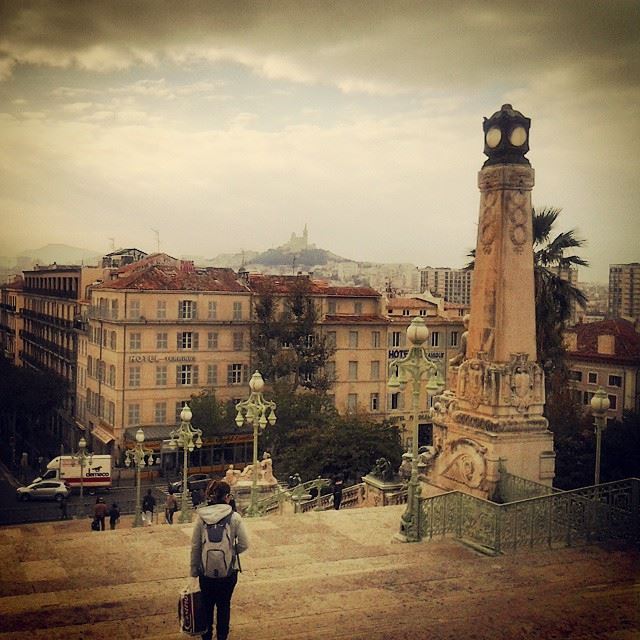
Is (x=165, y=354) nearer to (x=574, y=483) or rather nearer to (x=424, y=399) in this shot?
(x=424, y=399)

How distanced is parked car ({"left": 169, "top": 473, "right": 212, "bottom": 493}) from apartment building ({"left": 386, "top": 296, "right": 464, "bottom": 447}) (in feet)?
26.0

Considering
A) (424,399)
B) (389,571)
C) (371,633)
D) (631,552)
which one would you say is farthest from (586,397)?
(371,633)

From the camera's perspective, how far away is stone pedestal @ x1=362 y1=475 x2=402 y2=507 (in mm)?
11062

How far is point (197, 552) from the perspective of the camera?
14.6 ft

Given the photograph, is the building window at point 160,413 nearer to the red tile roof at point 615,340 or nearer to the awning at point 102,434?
the awning at point 102,434

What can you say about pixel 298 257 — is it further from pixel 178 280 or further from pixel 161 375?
pixel 161 375

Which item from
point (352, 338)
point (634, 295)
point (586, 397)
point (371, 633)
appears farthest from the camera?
point (352, 338)

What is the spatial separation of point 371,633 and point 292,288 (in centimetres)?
2049

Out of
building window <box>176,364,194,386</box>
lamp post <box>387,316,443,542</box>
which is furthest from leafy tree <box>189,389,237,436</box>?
lamp post <box>387,316,443,542</box>

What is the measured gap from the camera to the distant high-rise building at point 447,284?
31.3 meters

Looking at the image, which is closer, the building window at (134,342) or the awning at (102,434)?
the awning at (102,434)

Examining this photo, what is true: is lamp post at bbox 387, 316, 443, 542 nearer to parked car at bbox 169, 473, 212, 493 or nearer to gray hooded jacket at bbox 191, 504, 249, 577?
gray hooded jacket at bbox 191, 504, 249, 577

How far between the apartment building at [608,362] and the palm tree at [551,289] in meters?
1.05

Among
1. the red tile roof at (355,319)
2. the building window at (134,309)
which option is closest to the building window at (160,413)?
the building window at (134,309)
